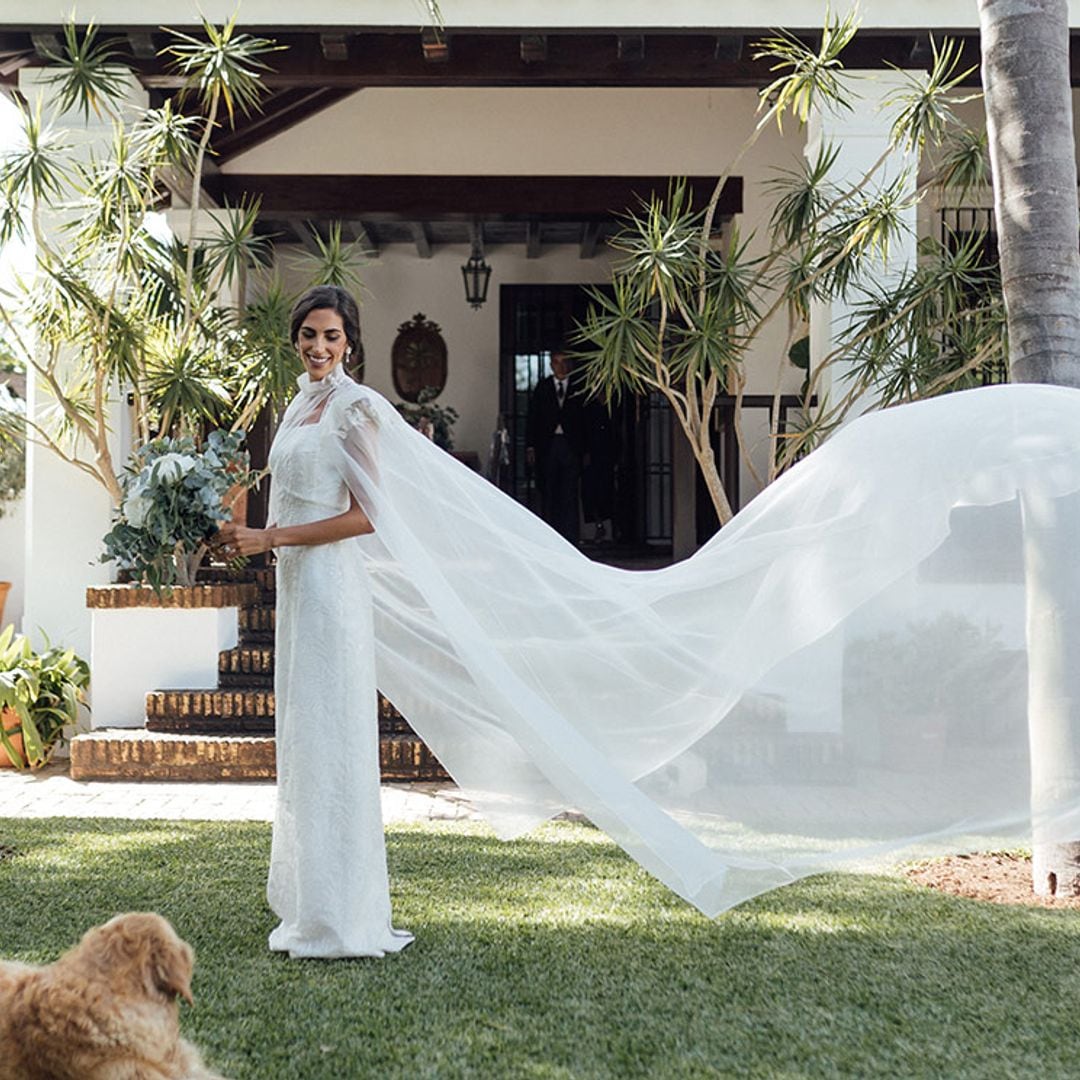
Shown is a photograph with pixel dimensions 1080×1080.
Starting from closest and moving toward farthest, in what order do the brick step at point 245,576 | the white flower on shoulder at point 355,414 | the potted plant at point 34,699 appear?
1. the white flower on shoulder at point 355,414
2. the potted plant at point 34,699
3. the brick step at point 245,576

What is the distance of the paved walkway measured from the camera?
6438mm

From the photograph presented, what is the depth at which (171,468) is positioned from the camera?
3982 millimetres

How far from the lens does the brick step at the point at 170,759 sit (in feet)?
24.3

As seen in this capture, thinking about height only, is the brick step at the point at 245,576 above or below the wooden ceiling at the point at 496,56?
below

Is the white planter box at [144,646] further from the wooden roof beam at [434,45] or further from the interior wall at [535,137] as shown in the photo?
the interior wall at [535,137]

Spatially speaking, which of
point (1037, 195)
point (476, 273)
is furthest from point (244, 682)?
point (476, 273)

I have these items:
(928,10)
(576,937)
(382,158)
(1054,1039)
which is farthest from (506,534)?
(382,158)

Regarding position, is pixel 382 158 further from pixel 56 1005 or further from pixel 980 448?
pixel 56 1005

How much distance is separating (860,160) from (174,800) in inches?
213

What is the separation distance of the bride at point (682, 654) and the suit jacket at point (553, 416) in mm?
7949

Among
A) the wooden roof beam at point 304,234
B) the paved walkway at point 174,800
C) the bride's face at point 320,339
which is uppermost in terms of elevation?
the wooden roof beam at point 304,234

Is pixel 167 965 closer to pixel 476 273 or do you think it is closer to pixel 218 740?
pixel 218 740

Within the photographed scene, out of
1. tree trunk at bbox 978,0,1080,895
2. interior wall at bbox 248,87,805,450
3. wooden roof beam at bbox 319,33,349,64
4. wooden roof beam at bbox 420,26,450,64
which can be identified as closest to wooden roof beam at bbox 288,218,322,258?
interior wall at bbox 248,87,805,450

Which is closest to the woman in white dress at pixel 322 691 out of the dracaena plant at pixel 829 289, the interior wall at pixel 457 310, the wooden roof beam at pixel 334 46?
the dracaena plant at pixel 829 289
